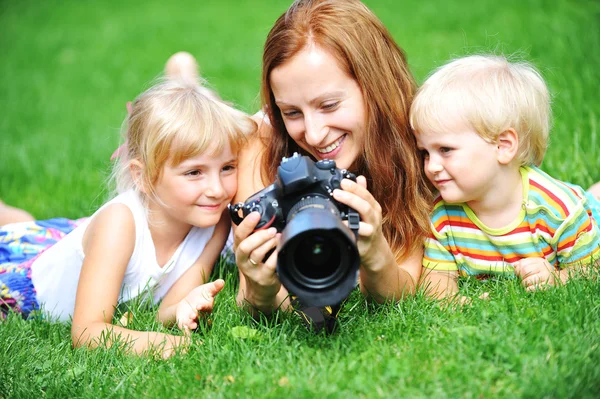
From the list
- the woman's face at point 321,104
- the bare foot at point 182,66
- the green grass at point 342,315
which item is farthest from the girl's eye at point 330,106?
the bare foot at point 182,66

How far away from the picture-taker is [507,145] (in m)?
2.76

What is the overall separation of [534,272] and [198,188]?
143 cm

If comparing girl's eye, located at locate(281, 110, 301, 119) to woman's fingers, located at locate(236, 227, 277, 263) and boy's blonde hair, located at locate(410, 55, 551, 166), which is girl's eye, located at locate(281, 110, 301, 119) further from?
woman's fingers, located at locate(236, 227, 277, 263)

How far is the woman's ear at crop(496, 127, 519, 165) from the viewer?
8.96 ft

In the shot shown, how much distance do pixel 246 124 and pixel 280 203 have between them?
894 mm

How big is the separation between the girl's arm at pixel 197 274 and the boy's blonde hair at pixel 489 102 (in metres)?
1.07

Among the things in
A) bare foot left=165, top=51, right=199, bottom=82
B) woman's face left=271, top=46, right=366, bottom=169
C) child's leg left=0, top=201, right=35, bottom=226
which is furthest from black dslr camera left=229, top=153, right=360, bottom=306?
child's leg left=0, top=201, right=35, bottom=226

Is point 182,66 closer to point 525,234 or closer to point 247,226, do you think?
point 247,226

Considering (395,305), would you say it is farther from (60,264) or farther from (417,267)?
(60,264)

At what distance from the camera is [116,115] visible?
22.7 ft

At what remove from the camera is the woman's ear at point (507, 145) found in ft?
8.96

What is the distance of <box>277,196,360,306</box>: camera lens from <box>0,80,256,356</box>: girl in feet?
2.09

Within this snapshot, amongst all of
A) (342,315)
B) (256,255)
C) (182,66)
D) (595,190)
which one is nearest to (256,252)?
(256,255)

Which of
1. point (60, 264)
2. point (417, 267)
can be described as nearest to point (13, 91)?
point (60, 264)
